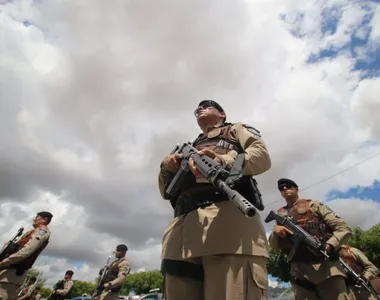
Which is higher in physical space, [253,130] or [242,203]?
[253,130]

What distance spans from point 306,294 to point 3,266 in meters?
5.18

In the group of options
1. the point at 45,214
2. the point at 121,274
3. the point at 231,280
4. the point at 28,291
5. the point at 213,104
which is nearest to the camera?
the point at 231,280

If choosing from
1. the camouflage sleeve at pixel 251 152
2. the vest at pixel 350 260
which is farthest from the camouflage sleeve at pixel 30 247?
the vest at pixel 350 260

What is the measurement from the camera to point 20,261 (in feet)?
18.8

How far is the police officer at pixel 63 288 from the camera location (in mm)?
10758

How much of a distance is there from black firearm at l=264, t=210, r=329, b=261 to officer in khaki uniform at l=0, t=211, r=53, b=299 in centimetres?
460

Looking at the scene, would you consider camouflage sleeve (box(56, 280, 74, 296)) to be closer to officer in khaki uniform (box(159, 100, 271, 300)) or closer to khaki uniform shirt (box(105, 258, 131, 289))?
khaki uniform shirt (box(105, 258, 131, 289))

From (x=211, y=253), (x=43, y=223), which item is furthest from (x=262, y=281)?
(x=43, y=223)

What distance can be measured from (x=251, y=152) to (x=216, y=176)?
15.3 inches

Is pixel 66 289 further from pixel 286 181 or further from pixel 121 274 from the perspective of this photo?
pixel 286 181

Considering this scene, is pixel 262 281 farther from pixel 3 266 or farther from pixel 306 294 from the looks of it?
pixel 3 266

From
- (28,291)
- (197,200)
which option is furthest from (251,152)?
(28,291)

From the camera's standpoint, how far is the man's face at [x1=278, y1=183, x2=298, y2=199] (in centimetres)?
493

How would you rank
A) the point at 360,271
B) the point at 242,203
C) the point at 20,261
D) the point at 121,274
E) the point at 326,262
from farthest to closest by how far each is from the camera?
the point at 121,274, the point at 360,271, the point at 20,261, the point at 326,262, the point at 242,203
